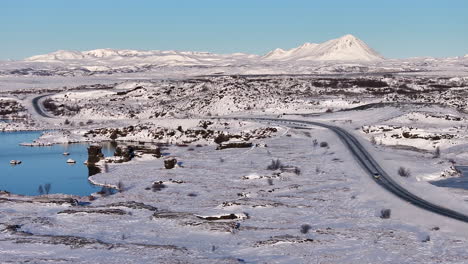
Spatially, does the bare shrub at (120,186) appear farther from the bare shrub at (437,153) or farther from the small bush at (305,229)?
the bare shrub at (437,153)

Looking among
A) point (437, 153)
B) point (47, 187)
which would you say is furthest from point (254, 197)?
point (437, 153)

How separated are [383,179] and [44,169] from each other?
1366 inches

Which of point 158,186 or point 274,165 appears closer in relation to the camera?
Answer: point 158,186

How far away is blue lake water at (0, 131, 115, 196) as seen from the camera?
154 ft

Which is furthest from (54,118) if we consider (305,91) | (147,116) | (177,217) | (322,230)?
(322,230)

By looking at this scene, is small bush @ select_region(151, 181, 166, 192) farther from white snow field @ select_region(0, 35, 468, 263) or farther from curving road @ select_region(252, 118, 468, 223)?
curving road @ select_region(252, 118, 468, 223)

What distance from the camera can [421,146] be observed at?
6456cm

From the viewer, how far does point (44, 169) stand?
55.9m

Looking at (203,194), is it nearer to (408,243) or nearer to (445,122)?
(408,243)

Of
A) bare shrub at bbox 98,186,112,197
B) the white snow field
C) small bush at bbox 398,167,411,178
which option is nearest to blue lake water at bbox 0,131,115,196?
bare shrub at bbox 98,186,112,197

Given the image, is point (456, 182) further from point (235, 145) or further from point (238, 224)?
point (235, 145)

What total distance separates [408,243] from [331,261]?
538 cm

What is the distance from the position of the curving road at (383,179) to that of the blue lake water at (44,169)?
2439 centimetres

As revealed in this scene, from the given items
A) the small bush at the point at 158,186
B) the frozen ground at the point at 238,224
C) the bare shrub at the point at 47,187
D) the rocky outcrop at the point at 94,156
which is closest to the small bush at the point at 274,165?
the frozen ground at the point at 238,224
